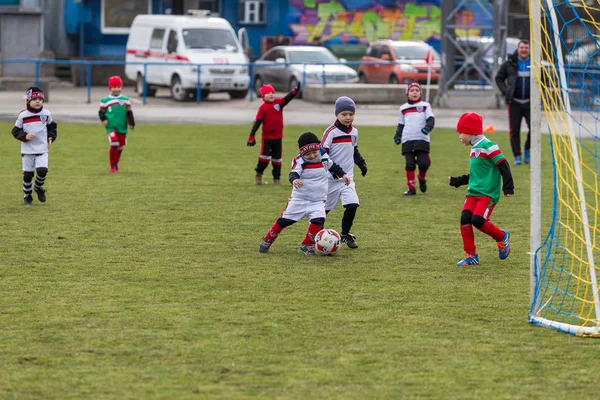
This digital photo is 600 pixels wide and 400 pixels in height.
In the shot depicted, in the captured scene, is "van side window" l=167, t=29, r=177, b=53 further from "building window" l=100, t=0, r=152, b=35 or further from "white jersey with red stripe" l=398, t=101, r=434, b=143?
"white jersey with red stripe" l=398, t=101, r=434, b=143

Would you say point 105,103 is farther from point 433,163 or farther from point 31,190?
point 433,163

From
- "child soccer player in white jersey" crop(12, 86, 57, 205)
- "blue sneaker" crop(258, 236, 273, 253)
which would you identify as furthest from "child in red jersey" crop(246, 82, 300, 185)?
"blue sneaker" crop(258, 236, 273, 253)

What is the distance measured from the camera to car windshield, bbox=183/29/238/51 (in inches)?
1281

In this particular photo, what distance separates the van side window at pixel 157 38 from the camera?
1297 inches

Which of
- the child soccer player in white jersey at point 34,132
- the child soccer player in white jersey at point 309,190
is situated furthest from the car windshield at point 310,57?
the child soccer player in white jersey at point 309,190

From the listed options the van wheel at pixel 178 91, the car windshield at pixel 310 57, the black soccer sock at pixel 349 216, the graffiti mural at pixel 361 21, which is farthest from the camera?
the graffiti mural at pixel 361 21

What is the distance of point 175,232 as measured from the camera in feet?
35.6

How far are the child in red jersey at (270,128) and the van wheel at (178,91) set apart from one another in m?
17.3

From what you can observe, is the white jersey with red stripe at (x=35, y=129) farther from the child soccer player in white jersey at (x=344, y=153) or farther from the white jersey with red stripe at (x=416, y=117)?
the white jersey with red stripe at (x=416, y=117)

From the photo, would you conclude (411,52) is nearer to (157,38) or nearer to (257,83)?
(257,83)

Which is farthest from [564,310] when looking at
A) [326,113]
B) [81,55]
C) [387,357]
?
[81,55]

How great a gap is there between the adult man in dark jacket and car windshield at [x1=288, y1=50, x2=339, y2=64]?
16.9 metres

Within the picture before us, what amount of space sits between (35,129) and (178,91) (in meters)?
19.8

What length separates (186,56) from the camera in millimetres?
31797
